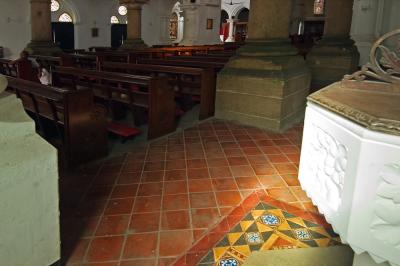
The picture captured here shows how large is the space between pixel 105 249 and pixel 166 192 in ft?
2.82

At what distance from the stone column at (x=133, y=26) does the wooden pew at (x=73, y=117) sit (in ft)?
26.5

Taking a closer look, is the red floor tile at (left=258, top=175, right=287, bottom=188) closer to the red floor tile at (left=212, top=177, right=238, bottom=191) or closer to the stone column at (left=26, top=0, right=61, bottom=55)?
the red floor tile at (left=212, top=177, right=238, bottom=191)

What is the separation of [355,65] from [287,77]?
431cm

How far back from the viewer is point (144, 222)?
2521mm

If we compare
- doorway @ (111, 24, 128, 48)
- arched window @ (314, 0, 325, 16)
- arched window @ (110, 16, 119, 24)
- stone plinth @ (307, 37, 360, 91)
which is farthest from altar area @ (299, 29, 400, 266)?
arched window @ (314, 0, 325, 16)

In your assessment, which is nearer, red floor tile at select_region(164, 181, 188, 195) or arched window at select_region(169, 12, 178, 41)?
red floor tile at select_region(164, 181, 188, 195)

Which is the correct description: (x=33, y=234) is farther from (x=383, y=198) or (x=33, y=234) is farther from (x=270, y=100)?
(x=270, y=100)

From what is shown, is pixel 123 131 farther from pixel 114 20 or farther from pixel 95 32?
pixel 114 20

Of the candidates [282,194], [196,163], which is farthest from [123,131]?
[282,194]

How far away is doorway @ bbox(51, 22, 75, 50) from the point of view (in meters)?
16.9

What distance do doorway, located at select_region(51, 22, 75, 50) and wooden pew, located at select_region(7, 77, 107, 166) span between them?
47.4 feet

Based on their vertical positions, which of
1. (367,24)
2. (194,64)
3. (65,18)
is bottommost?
(194,64)

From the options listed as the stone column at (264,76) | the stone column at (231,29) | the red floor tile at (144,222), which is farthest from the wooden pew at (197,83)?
the stone column at (231,29)

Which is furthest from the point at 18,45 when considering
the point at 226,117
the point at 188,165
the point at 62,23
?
the point at 188,165
